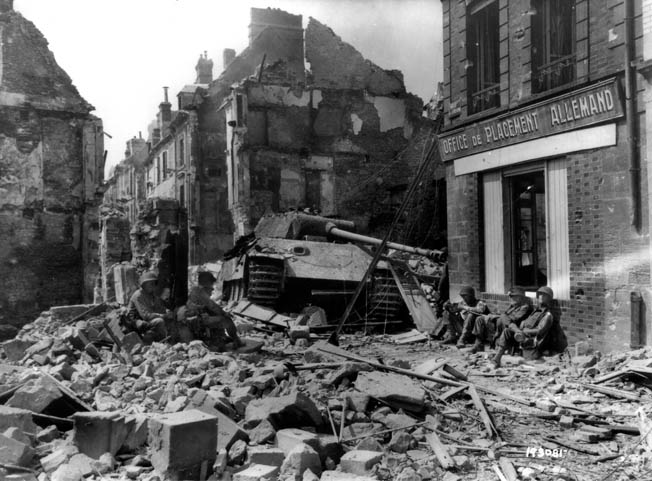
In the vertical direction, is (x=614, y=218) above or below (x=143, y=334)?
above

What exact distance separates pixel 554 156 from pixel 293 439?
7286mm

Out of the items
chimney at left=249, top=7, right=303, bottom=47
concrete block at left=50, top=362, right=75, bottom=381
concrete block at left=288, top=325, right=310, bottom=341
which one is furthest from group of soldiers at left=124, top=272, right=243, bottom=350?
chimney at left=249, top=7, right=303, bottom=47

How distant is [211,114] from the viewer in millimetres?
29906

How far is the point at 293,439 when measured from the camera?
494cm

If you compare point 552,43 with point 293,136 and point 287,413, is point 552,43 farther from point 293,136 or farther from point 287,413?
point 293,136

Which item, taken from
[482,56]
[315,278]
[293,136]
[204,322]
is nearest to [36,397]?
[204,322]

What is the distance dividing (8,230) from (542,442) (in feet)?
48.6

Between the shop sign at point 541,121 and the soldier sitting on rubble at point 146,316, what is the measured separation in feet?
21.9

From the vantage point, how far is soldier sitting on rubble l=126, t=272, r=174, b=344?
986cm

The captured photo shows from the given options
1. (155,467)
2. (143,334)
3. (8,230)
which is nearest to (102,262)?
(8,230)

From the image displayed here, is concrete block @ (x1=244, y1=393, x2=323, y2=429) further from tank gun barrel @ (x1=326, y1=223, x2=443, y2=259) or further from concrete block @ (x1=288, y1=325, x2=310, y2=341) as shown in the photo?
tank gun barrel @ (x1=326, y1=223, x2=443, y2=259)

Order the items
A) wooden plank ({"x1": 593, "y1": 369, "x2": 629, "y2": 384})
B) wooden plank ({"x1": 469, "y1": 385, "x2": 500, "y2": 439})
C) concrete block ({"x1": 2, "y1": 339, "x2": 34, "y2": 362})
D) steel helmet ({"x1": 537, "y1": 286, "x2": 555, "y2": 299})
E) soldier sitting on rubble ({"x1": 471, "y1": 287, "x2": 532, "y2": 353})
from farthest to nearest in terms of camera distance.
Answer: soldier sitting on rubble ({"x1": 471, "y1": 287, "x2": 532, "y2": 353}) < steel helmet ({"x1": 537, "y1": 286, "x2": 555, "y2": 299}) < concrete block ({"x1": 2, "y1": 339, "x2": 34, "y2": 362}) < wooden plank ({"x1": 593, "y1": 369, "x2": 629, "y2": 384}) < wooden plank ({"x1": 469, "y1": 385, "x2": 500, "y2": 439})

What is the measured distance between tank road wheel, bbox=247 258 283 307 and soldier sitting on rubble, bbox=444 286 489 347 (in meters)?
4.26

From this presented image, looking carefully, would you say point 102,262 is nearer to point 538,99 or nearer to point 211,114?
point 538,99
